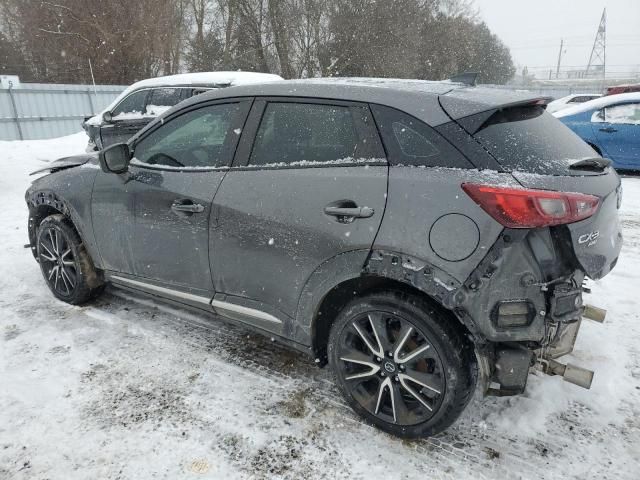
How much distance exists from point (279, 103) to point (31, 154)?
1117 centimetres

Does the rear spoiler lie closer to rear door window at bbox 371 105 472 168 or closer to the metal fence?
rear door window at bbox 371 105 472 168

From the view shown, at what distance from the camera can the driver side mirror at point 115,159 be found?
3.02 meters

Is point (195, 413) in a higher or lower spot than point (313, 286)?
lower

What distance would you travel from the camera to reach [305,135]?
2426mm

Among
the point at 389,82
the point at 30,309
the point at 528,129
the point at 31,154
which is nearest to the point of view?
the point at 528,129

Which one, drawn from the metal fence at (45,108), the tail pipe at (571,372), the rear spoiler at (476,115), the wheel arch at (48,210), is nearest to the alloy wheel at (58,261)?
the wheel arch at (48,210)

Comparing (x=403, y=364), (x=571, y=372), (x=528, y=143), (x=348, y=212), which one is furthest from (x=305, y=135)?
(x=571, y=372)

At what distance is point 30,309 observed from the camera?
11.9 feet

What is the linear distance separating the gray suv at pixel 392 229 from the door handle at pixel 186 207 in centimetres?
1

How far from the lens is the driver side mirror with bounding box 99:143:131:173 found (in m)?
3.02

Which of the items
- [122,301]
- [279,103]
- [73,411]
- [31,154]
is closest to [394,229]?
[279,103]

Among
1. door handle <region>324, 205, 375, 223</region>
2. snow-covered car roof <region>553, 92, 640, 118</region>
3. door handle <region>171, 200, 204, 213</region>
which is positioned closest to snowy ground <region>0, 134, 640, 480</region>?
door handle <region>171, 200, 204, 213</region>

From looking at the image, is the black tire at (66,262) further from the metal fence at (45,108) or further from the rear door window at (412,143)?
the metal fence at (45,108)

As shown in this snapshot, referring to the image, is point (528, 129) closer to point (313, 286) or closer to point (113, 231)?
point (313, 286)
